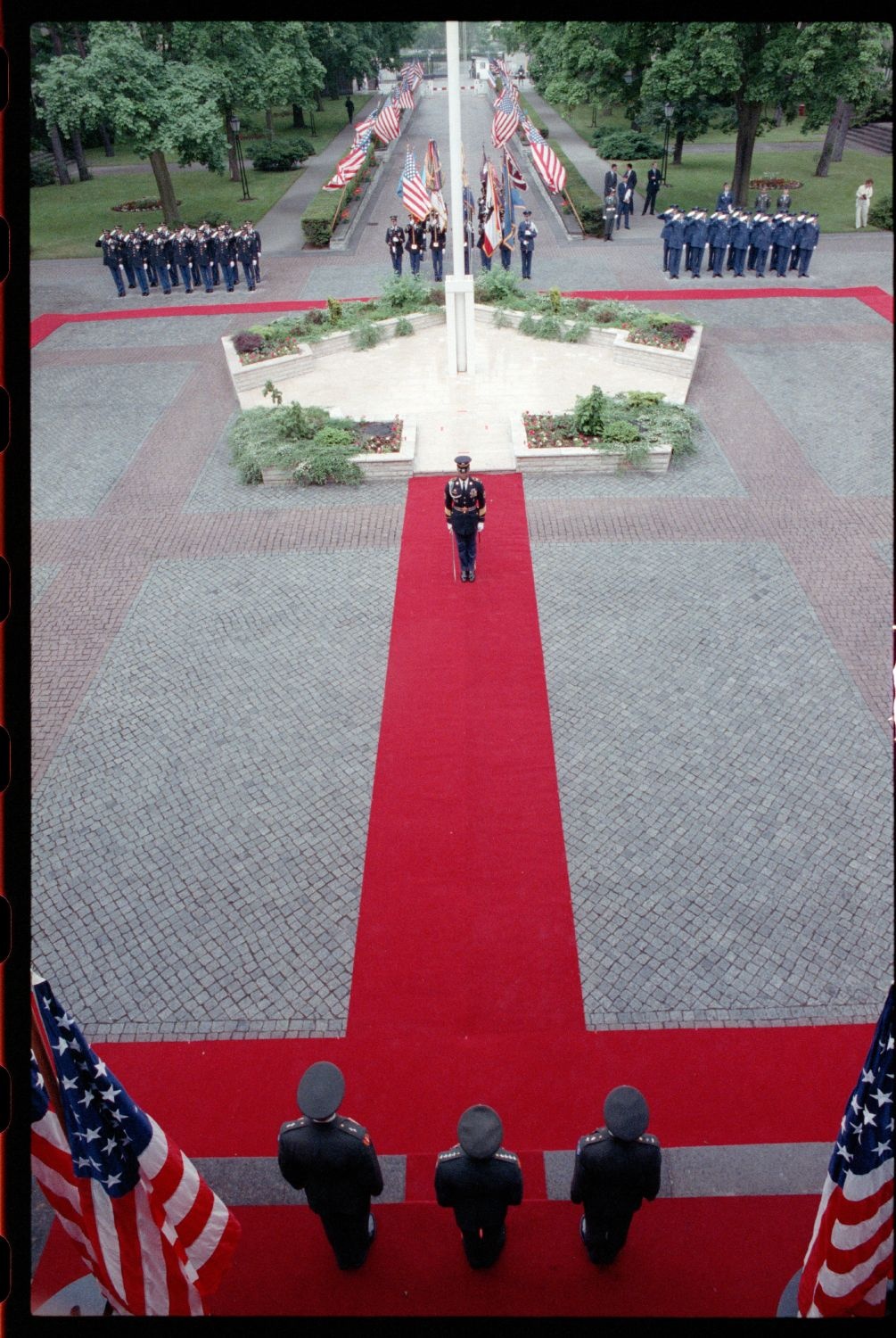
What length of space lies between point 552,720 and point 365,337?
13.1m

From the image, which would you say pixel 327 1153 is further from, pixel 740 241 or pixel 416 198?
pixel 740 241

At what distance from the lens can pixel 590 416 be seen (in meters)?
15.3

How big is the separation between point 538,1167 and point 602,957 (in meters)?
1.73

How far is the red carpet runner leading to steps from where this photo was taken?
23.7ft

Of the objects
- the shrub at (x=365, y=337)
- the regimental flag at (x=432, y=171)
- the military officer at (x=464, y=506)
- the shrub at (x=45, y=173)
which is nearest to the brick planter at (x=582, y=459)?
the military officer at (x=464, y=506)

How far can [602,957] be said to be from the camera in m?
7.45

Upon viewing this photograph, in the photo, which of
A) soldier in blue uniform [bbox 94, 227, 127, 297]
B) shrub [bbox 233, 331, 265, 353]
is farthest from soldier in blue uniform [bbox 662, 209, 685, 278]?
soldier in blue uniform [bbox 94, 227, 127, 297]

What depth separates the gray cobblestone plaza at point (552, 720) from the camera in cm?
746

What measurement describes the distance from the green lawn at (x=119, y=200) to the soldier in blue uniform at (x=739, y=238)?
1746 centimetres

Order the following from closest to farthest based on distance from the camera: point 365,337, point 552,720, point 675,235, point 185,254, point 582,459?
1. point 552,720
2. point 582,459
3. point 365,337
4. point 675,235
5. point 185,254

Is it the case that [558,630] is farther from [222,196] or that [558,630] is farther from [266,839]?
[222,196]

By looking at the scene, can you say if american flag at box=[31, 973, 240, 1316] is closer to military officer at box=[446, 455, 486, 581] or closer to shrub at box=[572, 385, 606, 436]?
military officer at box=[446, 455, 486, 581]

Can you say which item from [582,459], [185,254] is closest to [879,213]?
[582,459]

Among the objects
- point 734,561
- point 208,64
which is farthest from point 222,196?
point 734,561
